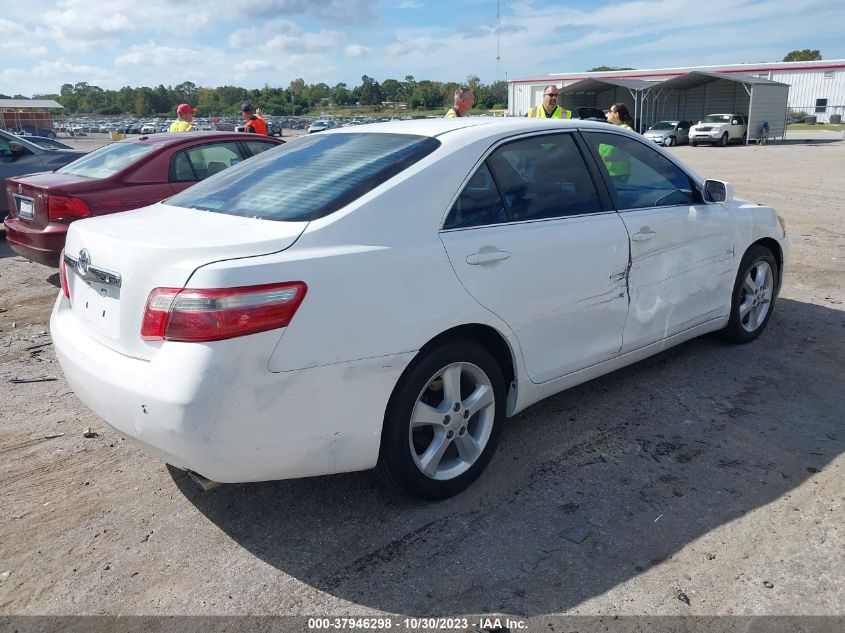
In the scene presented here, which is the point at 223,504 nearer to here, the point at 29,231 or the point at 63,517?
the point at 63,517

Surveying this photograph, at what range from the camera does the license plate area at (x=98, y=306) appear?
282 cm

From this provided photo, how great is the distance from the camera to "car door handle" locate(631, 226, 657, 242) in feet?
12.8

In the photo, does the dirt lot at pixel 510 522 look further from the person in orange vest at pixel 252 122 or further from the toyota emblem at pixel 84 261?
the person in orange vest at pixel 252 122

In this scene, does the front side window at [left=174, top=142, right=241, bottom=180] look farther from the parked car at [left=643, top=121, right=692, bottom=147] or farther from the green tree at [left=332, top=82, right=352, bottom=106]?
the green tree at [left=332, top=82, right=352, bottom=106]

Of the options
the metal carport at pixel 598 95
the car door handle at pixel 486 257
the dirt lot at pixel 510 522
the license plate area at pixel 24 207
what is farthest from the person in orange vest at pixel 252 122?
the metal carport at pixel 598 95

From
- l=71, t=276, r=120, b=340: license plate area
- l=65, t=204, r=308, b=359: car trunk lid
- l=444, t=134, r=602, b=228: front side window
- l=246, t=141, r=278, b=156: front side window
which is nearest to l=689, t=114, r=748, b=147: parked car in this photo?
l=246, t=141, r=278, b=156: front side window

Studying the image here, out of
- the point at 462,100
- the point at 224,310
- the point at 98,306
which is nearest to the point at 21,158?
the point at 462,100

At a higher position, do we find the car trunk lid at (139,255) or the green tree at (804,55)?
the green tree at (804,55)

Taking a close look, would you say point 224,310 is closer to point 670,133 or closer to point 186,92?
point 670,133

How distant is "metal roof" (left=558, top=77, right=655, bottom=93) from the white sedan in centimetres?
4009

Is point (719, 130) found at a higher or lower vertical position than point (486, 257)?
higher

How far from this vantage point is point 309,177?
3.28 metres

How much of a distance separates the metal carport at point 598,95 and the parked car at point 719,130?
7877 millimetres

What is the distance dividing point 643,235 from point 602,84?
147ft
